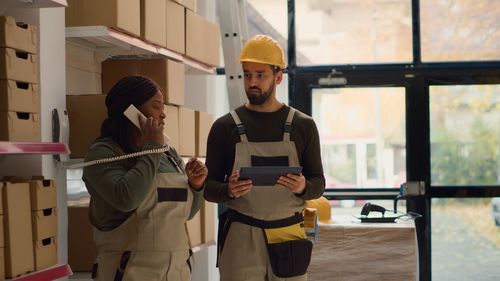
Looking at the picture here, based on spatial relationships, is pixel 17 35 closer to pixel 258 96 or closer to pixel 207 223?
pixel 258 96

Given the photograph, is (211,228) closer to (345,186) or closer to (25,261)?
(345,186)

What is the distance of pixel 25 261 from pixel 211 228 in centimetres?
254

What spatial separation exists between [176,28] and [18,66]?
190 cm

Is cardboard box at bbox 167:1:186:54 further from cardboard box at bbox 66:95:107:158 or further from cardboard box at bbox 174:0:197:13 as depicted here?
cardboard box at bbox 66:95:107:158

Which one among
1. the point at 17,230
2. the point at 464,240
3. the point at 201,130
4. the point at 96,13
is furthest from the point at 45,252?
the point at 464,240

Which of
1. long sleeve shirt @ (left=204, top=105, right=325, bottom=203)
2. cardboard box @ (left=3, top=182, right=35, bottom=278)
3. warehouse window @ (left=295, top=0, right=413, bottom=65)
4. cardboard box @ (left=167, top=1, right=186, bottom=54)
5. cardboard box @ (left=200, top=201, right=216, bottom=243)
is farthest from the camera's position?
warehouse window @ (left=295, top=0, right=413, bottom=65)

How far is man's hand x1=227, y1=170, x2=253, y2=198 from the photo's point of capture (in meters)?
3.51

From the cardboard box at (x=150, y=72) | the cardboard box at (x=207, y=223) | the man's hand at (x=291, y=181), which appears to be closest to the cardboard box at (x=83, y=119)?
the cardboard box at (x=150, y=72)

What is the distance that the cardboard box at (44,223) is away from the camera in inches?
125

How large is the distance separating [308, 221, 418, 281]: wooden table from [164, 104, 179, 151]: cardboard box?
3.60 feet

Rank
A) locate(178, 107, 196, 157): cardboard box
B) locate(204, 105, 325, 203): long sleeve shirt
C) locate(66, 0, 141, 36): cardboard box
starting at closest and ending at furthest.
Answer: locate(204, 105, 325, 203): long sleeve shirt, locate(66, 0, 141, 36): cardboard box, locate(178, 107, 196, 157): cardboard box

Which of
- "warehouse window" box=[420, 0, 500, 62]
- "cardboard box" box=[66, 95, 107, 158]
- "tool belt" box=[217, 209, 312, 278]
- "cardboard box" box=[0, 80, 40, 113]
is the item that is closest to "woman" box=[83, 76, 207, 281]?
"cardboard box" box=[0, 80, 40, 113]

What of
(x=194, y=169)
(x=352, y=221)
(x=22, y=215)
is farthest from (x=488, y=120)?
(x=22, y=215)

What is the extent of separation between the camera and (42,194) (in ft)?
10.5
